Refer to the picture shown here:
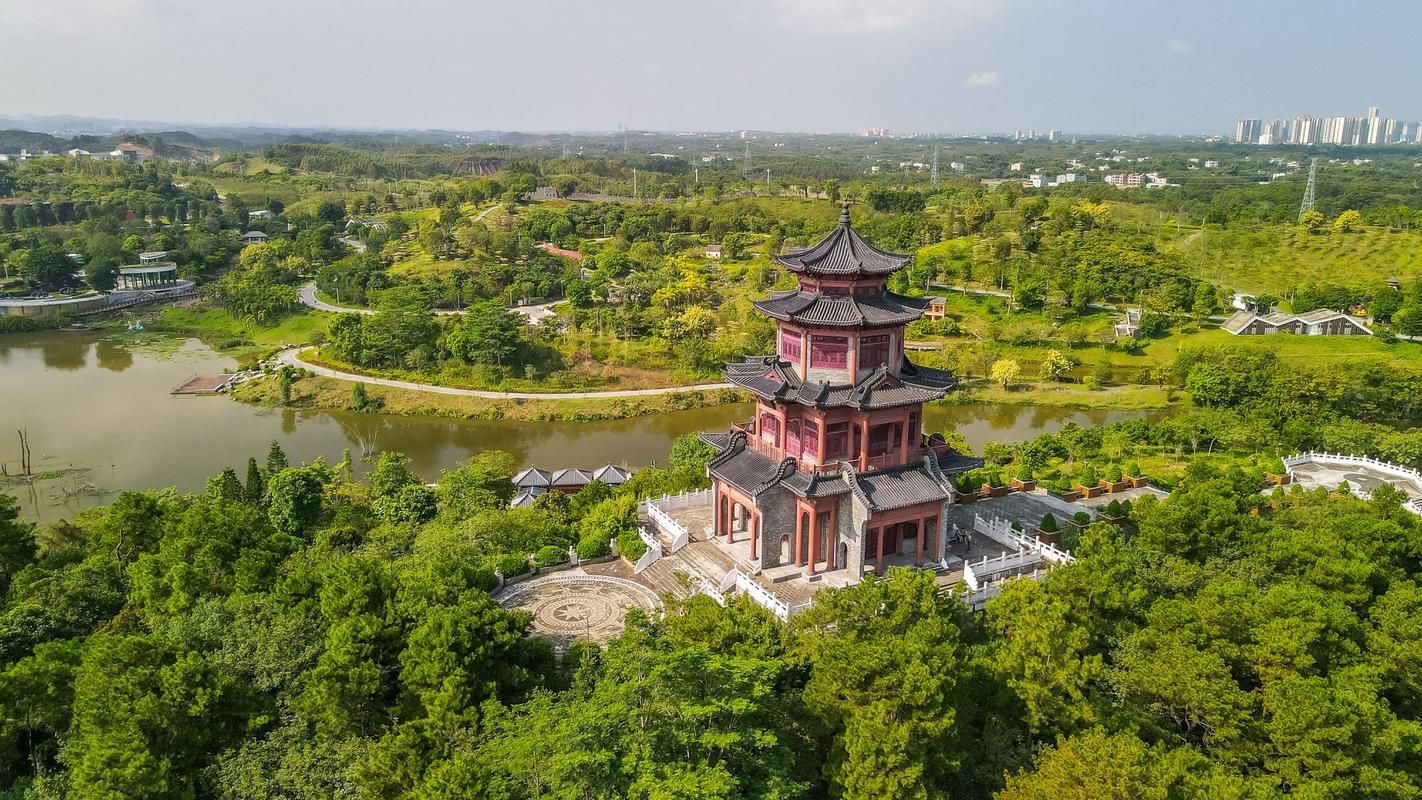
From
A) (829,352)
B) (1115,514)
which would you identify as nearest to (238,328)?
(829,352)

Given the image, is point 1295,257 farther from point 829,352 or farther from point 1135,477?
point 829,352

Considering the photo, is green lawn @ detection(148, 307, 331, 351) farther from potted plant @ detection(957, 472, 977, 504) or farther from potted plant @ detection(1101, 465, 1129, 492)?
potted plant @ detection(1101, 465, 1129, 492)

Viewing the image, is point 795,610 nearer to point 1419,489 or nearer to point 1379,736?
point 1379,736

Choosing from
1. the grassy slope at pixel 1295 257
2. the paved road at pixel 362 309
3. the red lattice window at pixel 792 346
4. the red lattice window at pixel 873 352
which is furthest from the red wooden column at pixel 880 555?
the grassy slope at pixel 1295 257

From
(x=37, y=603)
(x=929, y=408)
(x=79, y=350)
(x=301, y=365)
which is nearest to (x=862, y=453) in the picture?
(x=37, y=603)

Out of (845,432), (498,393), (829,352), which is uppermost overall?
(829,352)

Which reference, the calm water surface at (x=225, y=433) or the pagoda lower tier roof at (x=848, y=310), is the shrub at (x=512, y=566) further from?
the calm water surface at (x=225, y=433)
